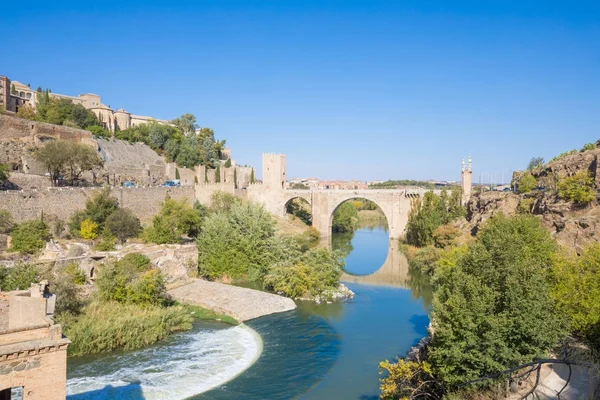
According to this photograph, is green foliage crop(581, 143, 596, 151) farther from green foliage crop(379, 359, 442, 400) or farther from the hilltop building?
the hilltop building

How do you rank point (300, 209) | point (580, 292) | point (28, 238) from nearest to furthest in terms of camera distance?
point (580, 292), point (28, 238), point (300, 209)

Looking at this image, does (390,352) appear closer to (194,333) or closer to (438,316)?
(438,316)

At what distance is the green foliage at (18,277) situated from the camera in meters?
13.4

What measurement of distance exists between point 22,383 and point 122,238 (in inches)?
713

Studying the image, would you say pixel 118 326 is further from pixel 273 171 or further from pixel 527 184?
pixel 273 171

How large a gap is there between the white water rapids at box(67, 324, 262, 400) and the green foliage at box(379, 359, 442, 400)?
4.14m

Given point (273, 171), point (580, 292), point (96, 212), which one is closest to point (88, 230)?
point (96, 212)

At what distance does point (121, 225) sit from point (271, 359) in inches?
507

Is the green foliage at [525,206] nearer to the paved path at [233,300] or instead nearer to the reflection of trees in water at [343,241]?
the reflection of trees in water at [343,241]

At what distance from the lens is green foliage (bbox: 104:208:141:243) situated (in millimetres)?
22703

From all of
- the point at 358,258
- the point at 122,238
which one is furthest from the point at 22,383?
the point at 358,258

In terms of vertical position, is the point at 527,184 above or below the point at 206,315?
above

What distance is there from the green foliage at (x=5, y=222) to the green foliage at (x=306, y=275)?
10.9 metres

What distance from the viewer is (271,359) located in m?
12.9
